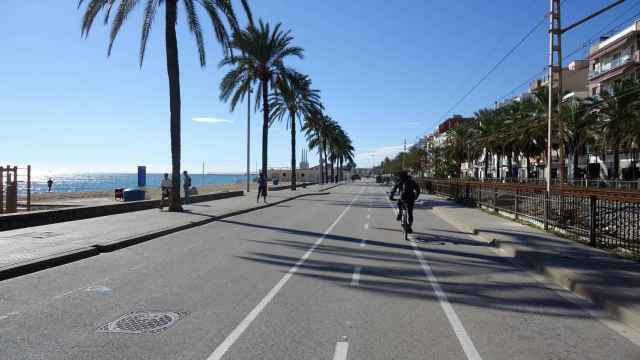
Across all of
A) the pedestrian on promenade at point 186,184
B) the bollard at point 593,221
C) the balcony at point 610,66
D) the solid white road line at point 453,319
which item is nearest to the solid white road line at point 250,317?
the solid white road line at point 453,319

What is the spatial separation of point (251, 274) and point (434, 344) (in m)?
4.31

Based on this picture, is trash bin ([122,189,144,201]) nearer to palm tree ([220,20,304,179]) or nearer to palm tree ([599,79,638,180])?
palm tree ([220,20,304,179])

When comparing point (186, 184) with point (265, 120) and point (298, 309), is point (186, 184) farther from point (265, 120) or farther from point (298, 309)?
point (298, 309)

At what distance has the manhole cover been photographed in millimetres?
5527

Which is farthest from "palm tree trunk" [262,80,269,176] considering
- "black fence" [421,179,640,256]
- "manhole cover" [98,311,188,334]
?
"manhole cover" [98,311,188,334]

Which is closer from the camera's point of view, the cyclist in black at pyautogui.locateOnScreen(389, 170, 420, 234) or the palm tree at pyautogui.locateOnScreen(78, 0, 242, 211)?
the cyclist in black at pyautogui.locateOnScreen(389, 170, 420, 234)

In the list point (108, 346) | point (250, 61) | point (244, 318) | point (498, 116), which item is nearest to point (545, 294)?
point (244, 318)

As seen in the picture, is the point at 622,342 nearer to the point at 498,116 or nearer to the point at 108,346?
the point at 108,346

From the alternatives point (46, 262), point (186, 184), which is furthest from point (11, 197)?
point (46, 262)

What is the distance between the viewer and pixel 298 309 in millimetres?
6453

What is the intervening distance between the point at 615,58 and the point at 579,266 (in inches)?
2176

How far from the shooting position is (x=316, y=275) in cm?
867

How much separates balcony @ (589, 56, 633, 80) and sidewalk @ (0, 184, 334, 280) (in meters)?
49.8

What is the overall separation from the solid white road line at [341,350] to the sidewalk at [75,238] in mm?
6137
